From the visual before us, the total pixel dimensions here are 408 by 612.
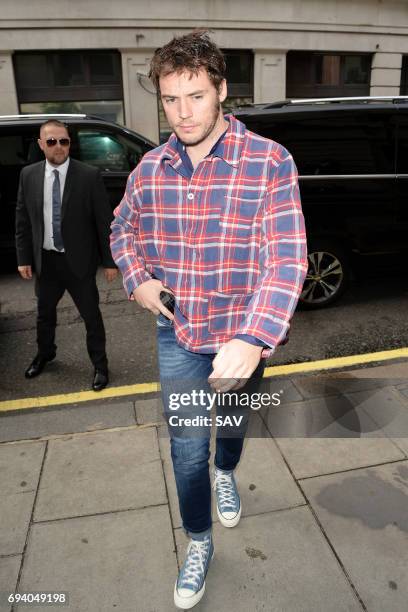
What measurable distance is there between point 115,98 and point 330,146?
12.8 metres

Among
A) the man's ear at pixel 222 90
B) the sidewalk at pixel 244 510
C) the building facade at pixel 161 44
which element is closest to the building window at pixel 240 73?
the building facade at pixel 161 44

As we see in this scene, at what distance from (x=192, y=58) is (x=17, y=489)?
2398 millimetres

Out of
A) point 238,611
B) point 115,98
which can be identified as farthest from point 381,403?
point 115,98

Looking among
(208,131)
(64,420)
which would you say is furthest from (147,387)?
(208,131)

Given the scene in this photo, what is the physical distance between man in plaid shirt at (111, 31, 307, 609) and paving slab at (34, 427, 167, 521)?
2.03 feet

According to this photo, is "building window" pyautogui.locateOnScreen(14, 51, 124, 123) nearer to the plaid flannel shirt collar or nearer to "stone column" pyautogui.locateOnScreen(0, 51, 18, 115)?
"stone column" pyautogui.locateOnScreen(0, 51, 18, 115)

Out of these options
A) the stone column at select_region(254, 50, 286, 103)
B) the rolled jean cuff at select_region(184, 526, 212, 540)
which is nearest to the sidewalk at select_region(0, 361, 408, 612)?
the rolled jean cuff at select_region(184, 526, 212, 540)

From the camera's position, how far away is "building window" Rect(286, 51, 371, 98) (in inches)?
664

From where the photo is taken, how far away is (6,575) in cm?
224

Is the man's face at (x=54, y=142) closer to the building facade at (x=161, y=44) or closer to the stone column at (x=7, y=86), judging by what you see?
the building facade at (x=161, y=44)

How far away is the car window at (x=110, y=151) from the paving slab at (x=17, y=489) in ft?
16.9

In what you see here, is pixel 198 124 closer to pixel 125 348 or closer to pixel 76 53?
pixel 125 348

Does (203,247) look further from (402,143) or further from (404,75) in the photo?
(404,75)

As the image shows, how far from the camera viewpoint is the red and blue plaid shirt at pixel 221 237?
5.28ft
